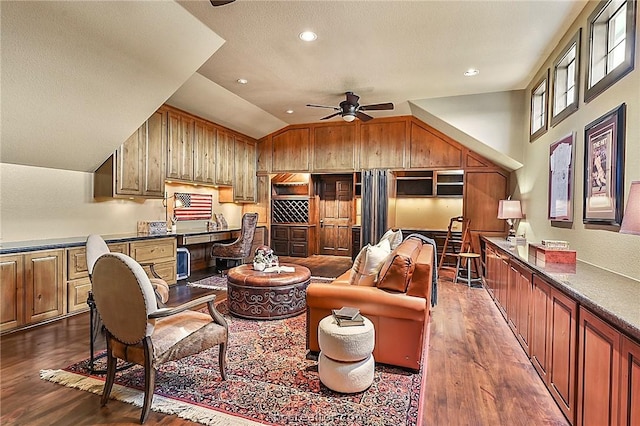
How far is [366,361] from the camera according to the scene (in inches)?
92.9

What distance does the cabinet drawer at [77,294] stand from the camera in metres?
3.88

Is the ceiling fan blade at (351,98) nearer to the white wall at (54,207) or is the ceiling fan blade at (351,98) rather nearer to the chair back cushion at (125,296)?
the white wall at (54,207)

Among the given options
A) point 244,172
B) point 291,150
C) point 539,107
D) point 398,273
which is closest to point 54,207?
point 244,172

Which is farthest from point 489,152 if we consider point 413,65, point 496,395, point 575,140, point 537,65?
point 496,395

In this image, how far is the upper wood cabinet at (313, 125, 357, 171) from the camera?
7.43m

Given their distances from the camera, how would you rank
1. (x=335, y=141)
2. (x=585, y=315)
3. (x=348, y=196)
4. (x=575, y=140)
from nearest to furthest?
(x=585, y=315), (x=575, y=140), (x=335, y=141), (x=348, y=196)

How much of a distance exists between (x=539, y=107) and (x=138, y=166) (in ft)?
19.0

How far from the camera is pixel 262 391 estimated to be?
234 cm

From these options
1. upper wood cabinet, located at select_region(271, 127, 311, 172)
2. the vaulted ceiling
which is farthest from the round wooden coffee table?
upper wood cabinet, located at select_region(271, 127, 311, 172)

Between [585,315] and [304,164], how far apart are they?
6467 millimetres

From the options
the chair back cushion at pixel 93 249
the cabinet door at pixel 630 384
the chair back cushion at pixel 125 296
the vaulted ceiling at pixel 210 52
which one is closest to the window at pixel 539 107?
the vaulted ceiling at pixel 210 52

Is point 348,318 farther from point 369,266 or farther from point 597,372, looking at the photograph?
point 597,372

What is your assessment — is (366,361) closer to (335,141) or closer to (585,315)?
(585,315)

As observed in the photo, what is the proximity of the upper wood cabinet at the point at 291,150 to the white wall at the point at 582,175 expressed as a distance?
441cm
